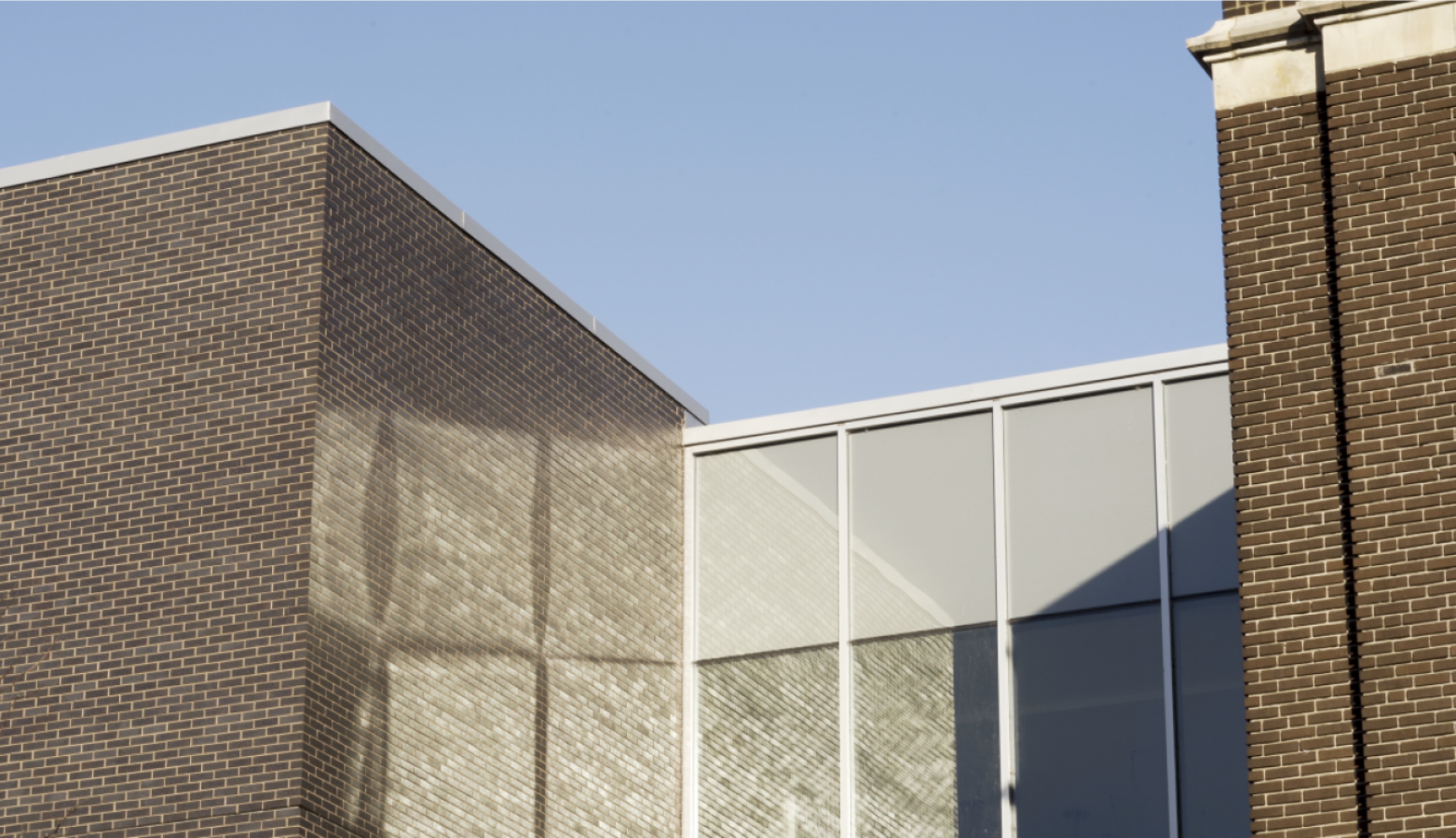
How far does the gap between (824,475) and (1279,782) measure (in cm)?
1208

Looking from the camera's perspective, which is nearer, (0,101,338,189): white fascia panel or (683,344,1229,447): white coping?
(0,101,338,189): white fascia panel

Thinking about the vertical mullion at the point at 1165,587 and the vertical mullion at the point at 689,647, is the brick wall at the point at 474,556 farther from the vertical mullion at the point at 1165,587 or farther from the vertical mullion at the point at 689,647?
the vertical mullion at the point at 1165,587

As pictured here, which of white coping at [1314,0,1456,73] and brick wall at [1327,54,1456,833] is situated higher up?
white coping at [1314,0,1456,73]

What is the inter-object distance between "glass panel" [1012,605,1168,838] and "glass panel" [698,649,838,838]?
89.6 inches

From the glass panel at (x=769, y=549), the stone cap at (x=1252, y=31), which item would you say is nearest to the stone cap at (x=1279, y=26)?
the stone cap at (x=1252, y=31)

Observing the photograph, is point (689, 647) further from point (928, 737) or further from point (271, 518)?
point (271, 518)

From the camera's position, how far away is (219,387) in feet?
61.3

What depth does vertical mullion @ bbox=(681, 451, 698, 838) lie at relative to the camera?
23.9 meters

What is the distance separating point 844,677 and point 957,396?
346 cm

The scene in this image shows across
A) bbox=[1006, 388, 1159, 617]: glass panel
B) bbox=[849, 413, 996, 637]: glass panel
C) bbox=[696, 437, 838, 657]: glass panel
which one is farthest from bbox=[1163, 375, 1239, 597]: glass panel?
bbox=[696, 437, 838, 657]: glass panel

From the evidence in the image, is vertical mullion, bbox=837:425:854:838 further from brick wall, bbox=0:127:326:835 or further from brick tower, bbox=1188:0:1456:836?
brick tower, bbox=1188:0:1456:836

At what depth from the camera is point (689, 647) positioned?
966 inches

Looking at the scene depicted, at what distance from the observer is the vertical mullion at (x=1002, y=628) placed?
73.2 ft

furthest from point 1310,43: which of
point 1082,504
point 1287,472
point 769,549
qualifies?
point 769,549
